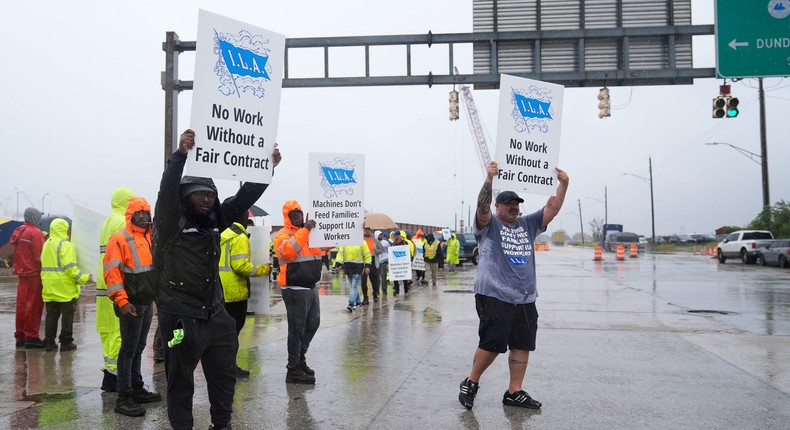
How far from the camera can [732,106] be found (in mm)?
13273

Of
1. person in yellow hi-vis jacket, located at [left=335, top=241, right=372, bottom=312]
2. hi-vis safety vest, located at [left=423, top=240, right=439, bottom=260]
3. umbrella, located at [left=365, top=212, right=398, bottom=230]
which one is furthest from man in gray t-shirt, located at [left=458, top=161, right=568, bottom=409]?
umbrella, located at [left=365, top=212, right=398, bottom=230]

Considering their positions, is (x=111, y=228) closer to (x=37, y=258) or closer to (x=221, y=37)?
(x=221, y=37)

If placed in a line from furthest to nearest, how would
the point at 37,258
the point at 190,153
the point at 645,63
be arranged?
the point at 645,63
the point at 37,258
the point at 190,153

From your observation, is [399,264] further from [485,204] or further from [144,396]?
[485,204]

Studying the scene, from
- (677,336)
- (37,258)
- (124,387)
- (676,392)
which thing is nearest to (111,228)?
(124,387)

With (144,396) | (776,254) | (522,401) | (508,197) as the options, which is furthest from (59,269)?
(776,254)

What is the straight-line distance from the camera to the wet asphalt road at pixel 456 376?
509 centimetres

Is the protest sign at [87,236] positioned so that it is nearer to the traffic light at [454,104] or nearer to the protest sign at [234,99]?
the protest sign at [234,99]

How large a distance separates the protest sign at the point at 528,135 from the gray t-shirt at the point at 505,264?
467mm

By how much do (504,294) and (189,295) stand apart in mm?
2596

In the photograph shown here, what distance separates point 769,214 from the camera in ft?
123

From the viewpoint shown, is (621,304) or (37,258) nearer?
(37,258)

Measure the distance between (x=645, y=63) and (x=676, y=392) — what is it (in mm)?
7366

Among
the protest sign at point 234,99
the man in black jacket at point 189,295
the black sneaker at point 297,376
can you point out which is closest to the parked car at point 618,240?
the black sneaker at point 297,376
